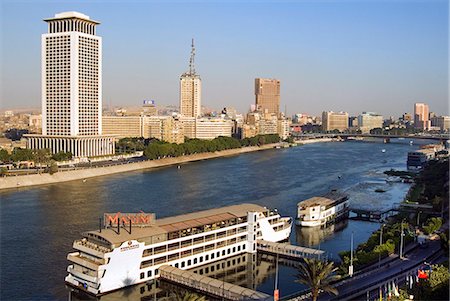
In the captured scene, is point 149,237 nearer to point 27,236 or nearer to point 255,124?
point 27,236

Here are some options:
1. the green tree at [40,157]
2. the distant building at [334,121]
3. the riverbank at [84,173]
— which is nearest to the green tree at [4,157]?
the green tree at [40,157]

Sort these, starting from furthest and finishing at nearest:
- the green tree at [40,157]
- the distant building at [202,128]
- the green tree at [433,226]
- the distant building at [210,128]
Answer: the distant building at [210,128] < the distant building at [202,128] < the green tree at [40,157] < the green tree at [433,226]

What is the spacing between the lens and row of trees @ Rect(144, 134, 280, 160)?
57481 mm

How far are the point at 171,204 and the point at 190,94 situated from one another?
78.4m

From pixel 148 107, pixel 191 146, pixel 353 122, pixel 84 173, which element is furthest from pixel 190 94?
pixel 353 122

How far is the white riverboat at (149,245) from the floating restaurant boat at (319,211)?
545 cm

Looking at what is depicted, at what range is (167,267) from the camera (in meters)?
18.4

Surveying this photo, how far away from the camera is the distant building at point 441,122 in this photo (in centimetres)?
15850

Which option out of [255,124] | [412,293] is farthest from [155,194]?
[255,124]

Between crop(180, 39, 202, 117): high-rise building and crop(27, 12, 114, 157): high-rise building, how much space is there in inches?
1836

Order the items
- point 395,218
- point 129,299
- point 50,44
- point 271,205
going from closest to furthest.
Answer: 1. point 129,299
2. point 395,218
3. point 271,205
4. point 50,44

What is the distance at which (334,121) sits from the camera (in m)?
158

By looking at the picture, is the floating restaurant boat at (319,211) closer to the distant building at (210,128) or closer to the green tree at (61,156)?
the green tree at (61,156)

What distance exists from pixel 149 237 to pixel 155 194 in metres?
17.4
